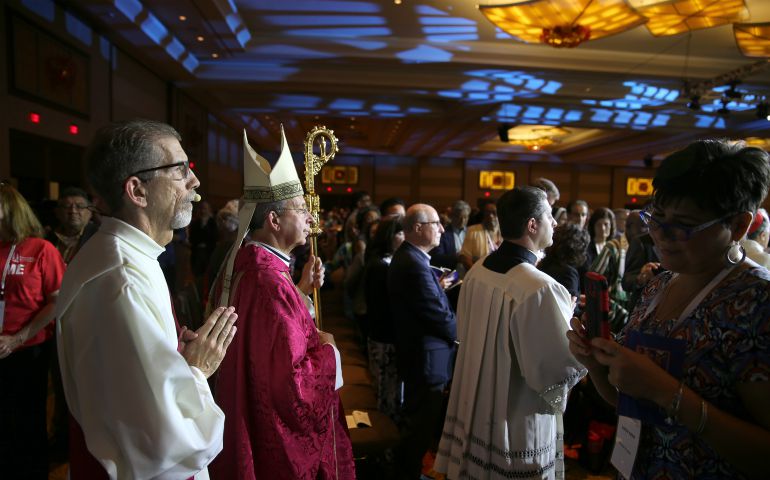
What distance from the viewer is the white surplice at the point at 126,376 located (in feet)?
3.74

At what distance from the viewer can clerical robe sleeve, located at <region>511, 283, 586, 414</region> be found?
6.63 ft

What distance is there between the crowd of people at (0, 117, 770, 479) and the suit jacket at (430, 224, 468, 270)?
2302mm

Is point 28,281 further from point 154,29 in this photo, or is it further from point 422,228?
point 154,29

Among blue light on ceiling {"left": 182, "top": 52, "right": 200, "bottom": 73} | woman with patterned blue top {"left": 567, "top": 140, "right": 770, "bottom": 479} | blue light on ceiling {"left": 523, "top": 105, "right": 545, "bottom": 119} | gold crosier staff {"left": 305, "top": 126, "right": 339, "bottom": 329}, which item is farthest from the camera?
blue light on ceiling {"left": 523, "top": 105, "right": 545, "bottom": 119}

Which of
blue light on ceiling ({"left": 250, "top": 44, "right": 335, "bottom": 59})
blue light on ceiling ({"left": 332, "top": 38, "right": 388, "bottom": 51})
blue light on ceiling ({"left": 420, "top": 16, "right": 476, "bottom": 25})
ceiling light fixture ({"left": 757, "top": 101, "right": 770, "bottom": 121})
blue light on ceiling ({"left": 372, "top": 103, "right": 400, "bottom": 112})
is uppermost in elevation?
blue light on ceiling ({"left": 420, "top": 16, "right": 476, "bottom": 25})

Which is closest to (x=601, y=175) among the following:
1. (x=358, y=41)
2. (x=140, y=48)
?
(x=358, y=41)

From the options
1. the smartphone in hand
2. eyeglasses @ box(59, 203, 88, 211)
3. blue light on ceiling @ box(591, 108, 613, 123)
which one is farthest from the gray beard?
blue light on ceiling @ box(591, 108, 613, 123)

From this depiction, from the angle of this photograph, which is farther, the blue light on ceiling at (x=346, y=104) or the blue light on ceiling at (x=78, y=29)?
the blue light on ceiling at (x=346, y=104)

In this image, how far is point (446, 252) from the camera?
21.0ft

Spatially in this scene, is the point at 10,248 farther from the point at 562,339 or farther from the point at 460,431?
the point at 562,339

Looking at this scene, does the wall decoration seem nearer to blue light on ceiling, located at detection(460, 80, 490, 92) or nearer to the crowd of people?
the crowd of people

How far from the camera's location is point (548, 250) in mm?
3062

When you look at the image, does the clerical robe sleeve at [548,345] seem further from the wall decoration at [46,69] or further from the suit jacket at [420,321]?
the wall decoration at [46,69]

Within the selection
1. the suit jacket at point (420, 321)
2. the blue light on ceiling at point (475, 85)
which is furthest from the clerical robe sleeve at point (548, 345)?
the blue light on ceiling at point (475, 85)
